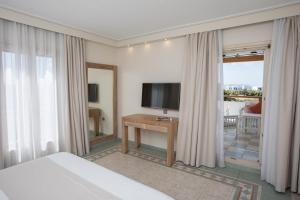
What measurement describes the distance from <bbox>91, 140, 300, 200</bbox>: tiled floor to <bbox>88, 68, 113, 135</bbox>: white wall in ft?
1.59

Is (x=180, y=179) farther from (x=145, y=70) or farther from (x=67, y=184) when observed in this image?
(x=145, y=70)

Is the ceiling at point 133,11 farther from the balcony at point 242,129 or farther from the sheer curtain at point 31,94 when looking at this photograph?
the balcony at point 242,129

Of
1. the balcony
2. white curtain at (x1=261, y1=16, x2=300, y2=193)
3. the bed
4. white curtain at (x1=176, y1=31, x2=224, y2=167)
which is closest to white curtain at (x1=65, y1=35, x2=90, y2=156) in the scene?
the bed

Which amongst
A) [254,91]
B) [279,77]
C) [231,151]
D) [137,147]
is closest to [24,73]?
[137,147]

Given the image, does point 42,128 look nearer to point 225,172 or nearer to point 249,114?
point 225,172

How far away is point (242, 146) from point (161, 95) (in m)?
2.35

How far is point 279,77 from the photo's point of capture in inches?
93.4

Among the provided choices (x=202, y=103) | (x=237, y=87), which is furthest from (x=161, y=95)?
(x=237, y=87)

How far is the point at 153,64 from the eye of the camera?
3805 millimetres

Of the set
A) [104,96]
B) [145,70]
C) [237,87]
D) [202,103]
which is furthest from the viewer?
[237,87]

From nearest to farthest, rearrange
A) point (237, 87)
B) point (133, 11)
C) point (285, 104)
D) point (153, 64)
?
1. point (285, 104)
2. point (133, 11)
3. point (153, 64)
4. point (237, 87)

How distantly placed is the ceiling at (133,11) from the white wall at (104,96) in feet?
3.73

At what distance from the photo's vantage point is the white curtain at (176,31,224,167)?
9.55 ft

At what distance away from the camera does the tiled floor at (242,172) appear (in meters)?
2.23
